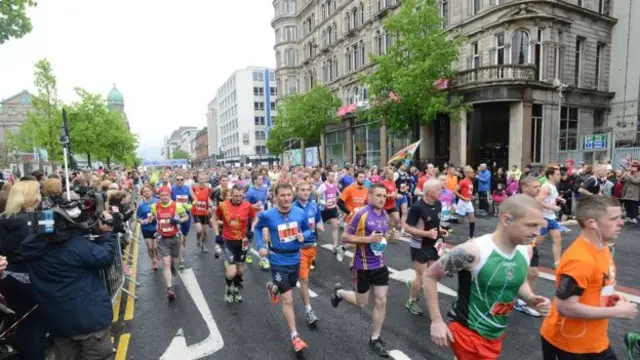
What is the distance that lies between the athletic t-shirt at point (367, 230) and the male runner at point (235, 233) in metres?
2.48

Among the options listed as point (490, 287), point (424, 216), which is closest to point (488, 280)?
point (490, 287)

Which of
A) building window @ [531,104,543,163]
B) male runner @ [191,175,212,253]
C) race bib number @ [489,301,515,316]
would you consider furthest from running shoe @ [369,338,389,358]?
building window @ [531,104,543,163]

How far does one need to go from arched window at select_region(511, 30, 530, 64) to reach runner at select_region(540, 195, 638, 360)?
22414 mm

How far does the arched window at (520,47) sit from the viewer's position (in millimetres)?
21297

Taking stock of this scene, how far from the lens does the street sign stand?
20.5 m

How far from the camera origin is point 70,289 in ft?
9.79

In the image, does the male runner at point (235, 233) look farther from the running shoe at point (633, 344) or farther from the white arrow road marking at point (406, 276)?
the running shoe at point (633, 344)

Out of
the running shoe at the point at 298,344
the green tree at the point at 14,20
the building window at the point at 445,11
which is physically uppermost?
the building window at the point at 445,11

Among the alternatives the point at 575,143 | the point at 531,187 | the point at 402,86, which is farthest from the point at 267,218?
the point at 575,143

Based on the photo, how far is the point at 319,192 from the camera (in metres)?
9.88

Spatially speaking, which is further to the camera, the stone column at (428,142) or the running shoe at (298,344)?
the stone column at (428,142)

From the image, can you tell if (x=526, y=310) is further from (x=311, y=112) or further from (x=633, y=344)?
(x=311, y=112)

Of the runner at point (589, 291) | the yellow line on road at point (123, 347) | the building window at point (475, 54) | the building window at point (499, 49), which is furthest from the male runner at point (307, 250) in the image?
the building window at point (475, 54)

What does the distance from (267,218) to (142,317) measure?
2.90 m
